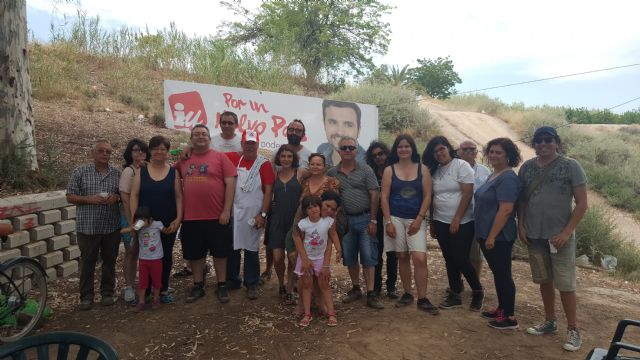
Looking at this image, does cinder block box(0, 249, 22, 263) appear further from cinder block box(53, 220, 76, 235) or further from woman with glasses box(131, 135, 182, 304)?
woman with glasses box(131, 135, 182, 304)

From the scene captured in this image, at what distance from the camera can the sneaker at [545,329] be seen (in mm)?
3717

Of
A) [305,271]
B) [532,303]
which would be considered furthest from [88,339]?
[532,303]

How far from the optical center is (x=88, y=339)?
5.30 ft

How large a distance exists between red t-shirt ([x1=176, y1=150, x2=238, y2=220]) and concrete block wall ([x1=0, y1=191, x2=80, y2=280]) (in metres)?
1.55

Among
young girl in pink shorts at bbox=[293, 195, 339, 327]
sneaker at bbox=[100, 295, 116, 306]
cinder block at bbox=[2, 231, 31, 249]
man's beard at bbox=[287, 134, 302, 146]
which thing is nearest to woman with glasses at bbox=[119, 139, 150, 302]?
sneaker at bbox=[100, 295, 116, 306]

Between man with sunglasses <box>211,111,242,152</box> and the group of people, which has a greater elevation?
man with sunglasses <box>211,111,242,152</box>

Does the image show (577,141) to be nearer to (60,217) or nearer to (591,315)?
(591,315)

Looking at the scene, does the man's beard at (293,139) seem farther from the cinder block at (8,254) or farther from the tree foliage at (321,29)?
the tree foliage at (321,29)

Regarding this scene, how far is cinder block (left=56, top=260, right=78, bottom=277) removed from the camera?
4664 mm

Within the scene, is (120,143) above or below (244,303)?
above

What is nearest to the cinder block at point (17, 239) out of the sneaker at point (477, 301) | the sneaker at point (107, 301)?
the sneaker at point (107, 301)

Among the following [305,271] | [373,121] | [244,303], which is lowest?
[244,303]

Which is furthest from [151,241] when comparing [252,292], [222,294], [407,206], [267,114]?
[267,114]

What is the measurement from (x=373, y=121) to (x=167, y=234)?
15.2ft
